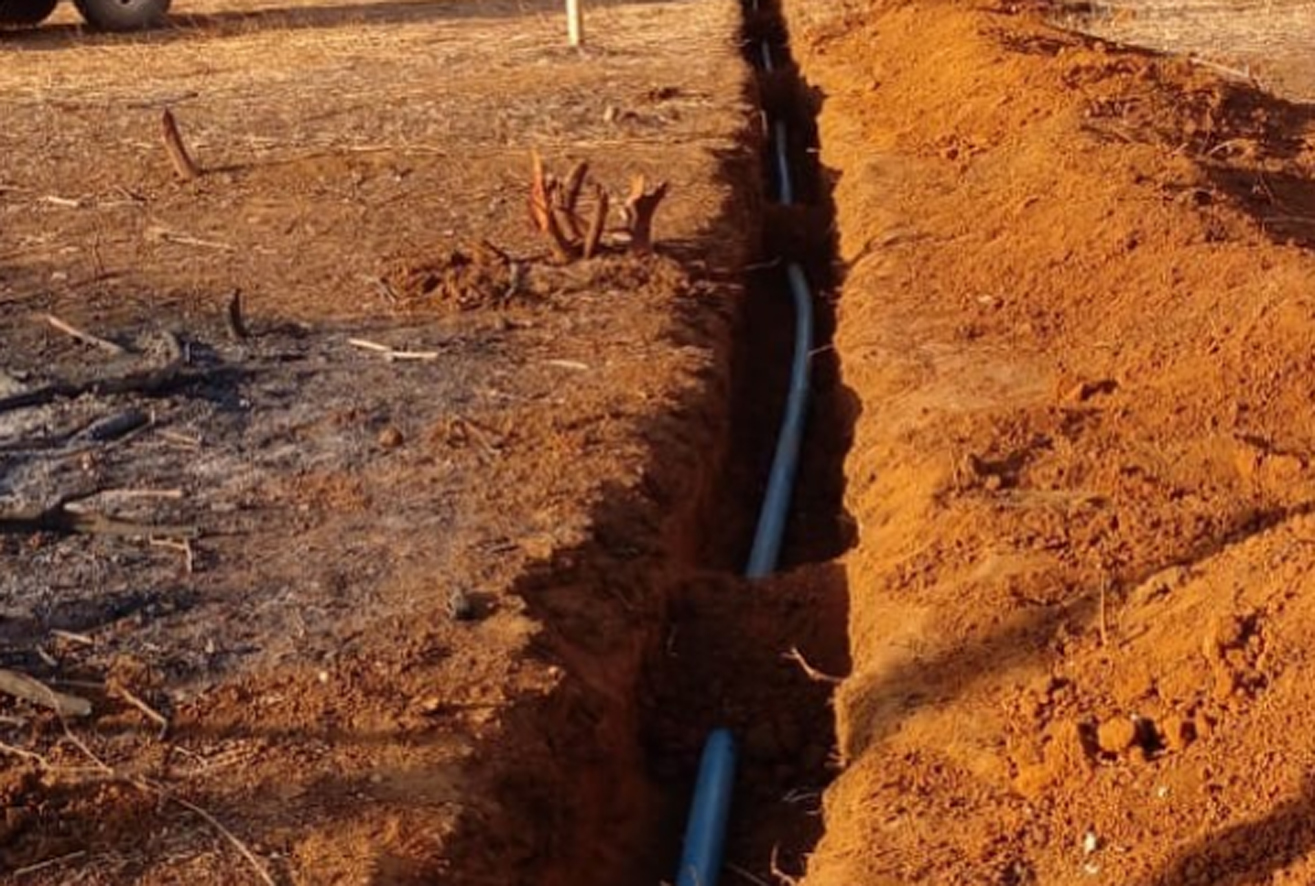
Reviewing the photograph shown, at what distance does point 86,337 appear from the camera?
811 cm

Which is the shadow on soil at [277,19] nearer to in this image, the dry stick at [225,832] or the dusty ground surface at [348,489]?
the dusty ground surface at [348,489]

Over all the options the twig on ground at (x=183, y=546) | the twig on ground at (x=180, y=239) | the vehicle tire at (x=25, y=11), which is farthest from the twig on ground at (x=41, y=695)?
the vehicle tire at (x=25, y=11)

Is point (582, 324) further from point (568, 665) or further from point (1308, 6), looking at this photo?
point (1308, 6)

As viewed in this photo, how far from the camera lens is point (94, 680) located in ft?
17.3

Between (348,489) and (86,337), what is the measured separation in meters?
2.04

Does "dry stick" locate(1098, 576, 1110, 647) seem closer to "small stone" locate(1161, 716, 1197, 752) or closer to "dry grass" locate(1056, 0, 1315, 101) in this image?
"small stone" locate(1161, 716, 1197, 752)

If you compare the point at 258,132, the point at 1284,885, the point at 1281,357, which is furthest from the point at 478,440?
the point at 258,132

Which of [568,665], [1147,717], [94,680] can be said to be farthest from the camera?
[568,665]

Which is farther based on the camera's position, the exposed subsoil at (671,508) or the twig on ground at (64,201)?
the twig on ground at (64,201)

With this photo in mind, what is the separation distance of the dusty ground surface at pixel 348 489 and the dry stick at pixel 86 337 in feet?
0.18

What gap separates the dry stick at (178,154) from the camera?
10836 millimetres

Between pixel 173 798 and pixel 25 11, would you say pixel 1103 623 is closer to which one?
pixel 173 798

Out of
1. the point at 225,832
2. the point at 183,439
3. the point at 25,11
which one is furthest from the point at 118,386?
the point at 25,11

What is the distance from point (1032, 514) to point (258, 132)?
7.36 metres
